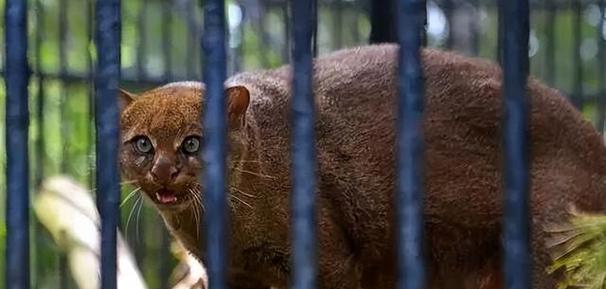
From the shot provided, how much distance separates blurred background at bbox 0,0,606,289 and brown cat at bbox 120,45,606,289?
40.2 inches

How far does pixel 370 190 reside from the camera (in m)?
2.76

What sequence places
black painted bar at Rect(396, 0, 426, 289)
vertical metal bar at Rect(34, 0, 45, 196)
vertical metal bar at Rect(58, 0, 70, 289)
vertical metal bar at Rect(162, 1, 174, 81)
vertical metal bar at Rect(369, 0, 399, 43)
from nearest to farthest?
black painted bar at Rect(396, 0, 426, 289), vertical metal bar at Rect(369, 0, 399, 43), vertical metal bar at Rect(34, 0, 45, 196), vertical metal bar at Rect(58, 0, 70, 289), vertical metal bar at Rect(162, 1, 174, 81)

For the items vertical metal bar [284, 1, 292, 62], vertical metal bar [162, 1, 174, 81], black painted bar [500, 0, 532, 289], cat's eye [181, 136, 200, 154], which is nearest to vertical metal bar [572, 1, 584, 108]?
vertical metal bar [284, 1, 292, 62]

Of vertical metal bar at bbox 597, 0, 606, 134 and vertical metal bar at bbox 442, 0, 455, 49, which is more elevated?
vertical metal bar at bbox 442, 0, 455, 49

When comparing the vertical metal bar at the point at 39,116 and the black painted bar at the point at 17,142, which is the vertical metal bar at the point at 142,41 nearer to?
the vertical metal bar at the point at 39,116

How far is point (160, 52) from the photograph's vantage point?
4250mm

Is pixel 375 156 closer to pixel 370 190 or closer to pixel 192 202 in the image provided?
pixel 370 190

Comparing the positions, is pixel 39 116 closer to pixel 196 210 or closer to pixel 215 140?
pixel 196 210

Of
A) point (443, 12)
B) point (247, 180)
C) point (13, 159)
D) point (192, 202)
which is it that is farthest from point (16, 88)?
point (443, 12)

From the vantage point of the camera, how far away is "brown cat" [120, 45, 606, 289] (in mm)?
2637

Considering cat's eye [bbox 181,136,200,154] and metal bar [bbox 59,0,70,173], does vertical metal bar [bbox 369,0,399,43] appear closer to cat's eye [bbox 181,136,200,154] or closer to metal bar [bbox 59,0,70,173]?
metal bar [bbox 59,0,70,173]

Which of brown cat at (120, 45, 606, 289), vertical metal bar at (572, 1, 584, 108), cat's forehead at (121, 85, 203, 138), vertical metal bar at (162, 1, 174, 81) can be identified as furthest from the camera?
vertical metal bar at (572, 1, 584, 108)

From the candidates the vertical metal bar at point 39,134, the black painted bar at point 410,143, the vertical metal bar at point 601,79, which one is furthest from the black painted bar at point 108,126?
the vertical metal bar at point 601,79

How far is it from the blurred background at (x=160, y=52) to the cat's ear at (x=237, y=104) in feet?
4.38
